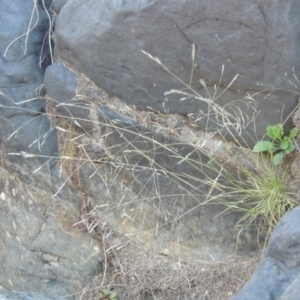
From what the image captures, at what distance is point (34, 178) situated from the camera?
2.87 metres

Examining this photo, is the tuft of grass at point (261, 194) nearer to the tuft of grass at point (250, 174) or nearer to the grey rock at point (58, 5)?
the tuft of grass at point (250, 174)

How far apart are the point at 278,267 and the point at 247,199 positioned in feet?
2.16

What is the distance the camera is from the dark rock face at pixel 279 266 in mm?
1729

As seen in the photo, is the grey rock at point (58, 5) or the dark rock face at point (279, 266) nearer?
the dark rock face at point (279, 266)

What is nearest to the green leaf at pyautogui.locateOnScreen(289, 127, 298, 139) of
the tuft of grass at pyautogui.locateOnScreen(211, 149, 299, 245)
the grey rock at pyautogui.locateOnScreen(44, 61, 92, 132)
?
the tuft of grass at pyautogui.locateOnScreen(211, 149, 299, 245)

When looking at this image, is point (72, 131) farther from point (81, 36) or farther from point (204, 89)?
point (204, 89)

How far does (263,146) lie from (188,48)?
0.37 meters

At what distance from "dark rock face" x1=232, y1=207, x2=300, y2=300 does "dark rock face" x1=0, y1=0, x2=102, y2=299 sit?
1.12m

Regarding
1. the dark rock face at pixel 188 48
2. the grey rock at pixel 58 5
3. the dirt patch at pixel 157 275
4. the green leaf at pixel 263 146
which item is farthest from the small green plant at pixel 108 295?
the grey rock at pixel 58 5

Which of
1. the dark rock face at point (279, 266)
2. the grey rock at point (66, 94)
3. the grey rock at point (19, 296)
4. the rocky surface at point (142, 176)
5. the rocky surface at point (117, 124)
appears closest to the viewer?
the dark rock face at point (279, 266)

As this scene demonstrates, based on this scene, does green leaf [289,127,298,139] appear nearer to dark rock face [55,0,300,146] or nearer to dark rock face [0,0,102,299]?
dark rock face [55,0,300,146]

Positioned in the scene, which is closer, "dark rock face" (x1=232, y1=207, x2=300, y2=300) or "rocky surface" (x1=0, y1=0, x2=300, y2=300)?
"dark rock face" (x1=232, y1=207, x2=300, y2=300)

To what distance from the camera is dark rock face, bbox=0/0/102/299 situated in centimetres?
280

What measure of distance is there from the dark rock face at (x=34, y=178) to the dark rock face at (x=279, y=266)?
1.12m
